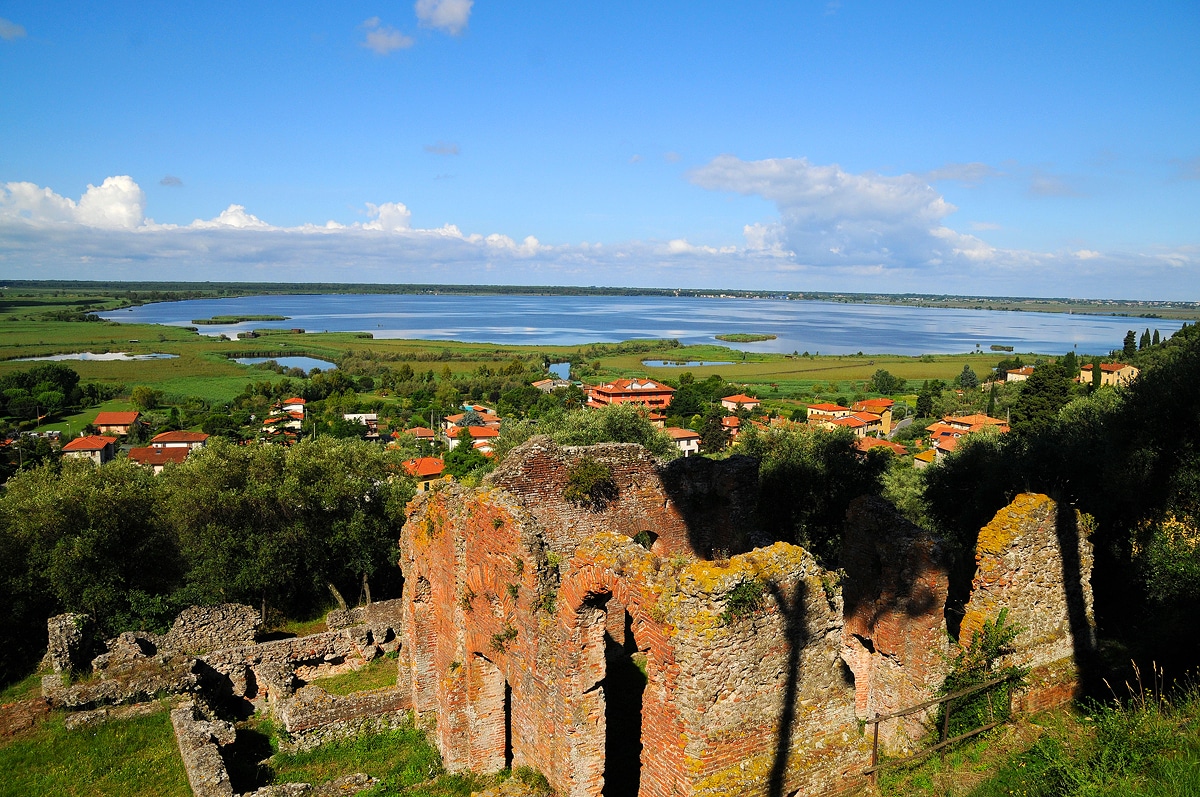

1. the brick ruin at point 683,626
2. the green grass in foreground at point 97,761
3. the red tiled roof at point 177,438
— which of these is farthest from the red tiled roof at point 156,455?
the brick ruin at point 683,626

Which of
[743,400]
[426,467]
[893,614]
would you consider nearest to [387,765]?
[893,614]

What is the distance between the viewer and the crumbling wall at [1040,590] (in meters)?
10.7

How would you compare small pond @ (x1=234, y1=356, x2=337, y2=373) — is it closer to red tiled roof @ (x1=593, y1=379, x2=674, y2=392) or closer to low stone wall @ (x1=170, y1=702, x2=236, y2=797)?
red tiled roof @ (x1=593, y1=379, x2=674, y2=392)

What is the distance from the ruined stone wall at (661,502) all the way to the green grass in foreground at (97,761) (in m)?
8.42

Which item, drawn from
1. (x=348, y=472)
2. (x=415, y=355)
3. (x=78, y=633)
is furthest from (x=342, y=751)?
(x=415, y=355)

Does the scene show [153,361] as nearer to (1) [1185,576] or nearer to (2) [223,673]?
(2) [223,673]

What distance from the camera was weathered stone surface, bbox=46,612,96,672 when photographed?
16.2m

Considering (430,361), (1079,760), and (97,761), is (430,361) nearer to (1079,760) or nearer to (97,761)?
(97,761)

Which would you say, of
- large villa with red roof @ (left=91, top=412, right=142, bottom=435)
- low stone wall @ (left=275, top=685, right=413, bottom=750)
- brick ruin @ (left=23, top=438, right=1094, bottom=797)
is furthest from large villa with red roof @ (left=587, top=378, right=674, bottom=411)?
low stone wall @ (left=275, top=685, right=413, bottom=750)

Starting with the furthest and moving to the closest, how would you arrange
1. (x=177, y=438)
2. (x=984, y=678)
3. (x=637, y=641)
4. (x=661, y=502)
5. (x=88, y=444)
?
1. (x=177, y=438)
2. (x=88, y=444)
3. (x=661, y=502)
4. (x=637, y=641)
5. (x=984, y=678)

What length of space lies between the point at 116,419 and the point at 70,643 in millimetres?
77351

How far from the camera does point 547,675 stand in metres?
9.50

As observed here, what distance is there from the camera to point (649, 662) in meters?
8.23

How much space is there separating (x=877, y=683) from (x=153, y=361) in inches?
6587
